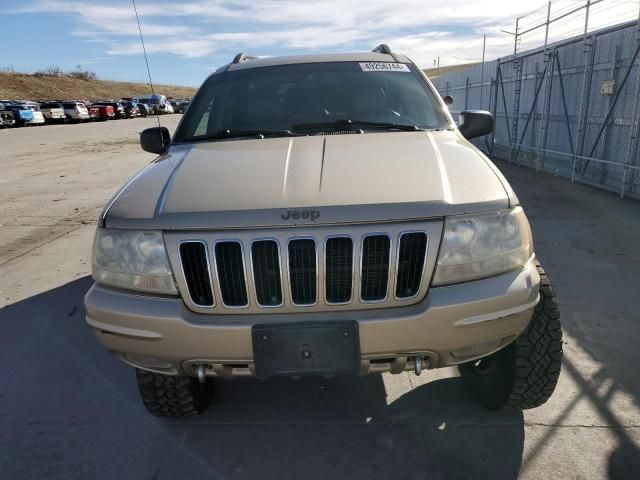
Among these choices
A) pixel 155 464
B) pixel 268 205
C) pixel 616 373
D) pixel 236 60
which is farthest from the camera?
pixel 236 60

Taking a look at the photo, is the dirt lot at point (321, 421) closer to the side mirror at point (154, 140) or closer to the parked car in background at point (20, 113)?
the side mirror at point (154, 140)

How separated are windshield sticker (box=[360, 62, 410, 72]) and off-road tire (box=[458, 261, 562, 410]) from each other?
183 centimetres

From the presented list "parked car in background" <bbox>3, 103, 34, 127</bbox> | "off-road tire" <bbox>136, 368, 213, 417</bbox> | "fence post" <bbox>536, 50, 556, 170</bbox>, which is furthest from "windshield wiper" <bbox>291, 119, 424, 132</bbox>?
"parked car in background" <bbox>3, 103, 34, 127</bbox>

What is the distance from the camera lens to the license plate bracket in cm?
197

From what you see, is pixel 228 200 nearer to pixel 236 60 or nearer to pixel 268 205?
pixel 268 205

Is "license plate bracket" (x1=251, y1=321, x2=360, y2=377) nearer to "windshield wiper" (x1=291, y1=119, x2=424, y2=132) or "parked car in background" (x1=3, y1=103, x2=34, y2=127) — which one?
"windshield wiper" (x1=291, y1=119, x2=424, y2=132)

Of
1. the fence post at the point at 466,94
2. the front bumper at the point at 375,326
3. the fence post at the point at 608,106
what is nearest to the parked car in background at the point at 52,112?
the fence post at the point at 466,94

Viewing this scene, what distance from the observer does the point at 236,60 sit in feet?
13.6

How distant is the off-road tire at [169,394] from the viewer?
2525 mm

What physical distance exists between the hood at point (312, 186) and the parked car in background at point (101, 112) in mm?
42269

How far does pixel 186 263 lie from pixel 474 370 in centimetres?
169

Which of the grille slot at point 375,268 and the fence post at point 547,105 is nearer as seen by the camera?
the grille slot at point 375,268

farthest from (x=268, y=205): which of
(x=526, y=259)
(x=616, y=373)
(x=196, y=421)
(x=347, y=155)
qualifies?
(x=616, y=373)

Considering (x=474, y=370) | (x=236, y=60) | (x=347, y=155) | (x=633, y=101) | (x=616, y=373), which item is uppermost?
(x=236, y=60)
